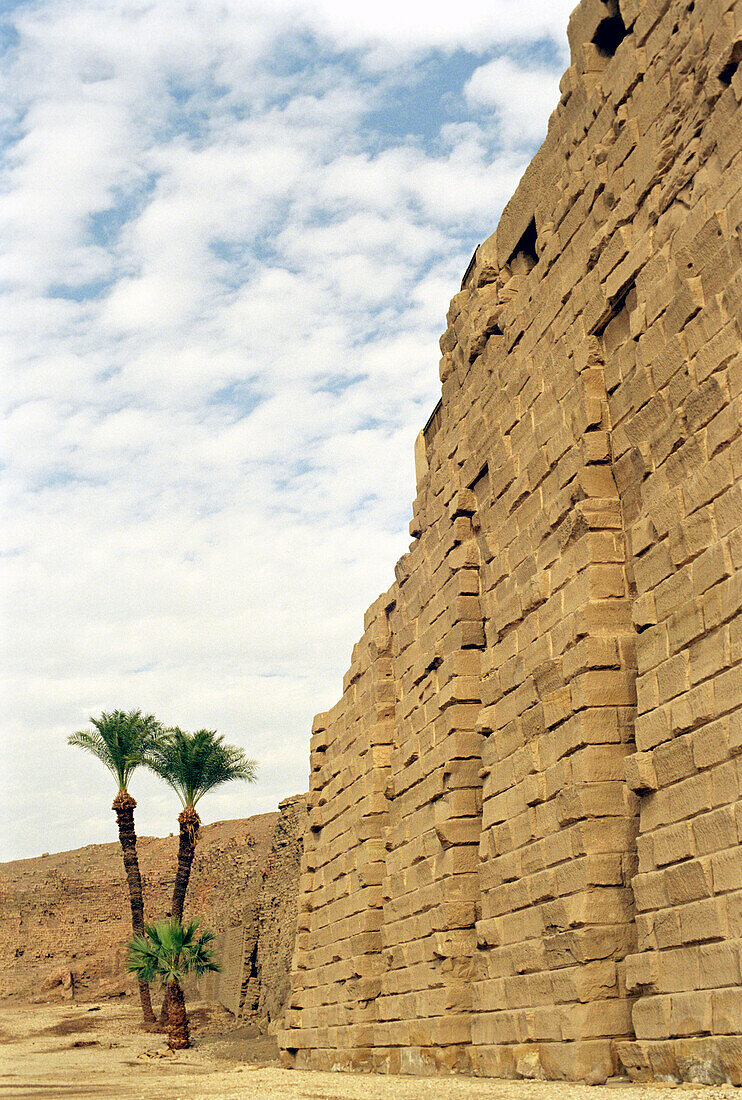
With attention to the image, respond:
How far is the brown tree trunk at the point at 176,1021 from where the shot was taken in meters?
19.6

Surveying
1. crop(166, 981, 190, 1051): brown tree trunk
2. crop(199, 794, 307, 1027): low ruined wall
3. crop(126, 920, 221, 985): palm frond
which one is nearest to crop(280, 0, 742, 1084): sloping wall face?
crop(126, 920, 221, 985): palm frond

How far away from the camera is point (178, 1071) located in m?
14.7

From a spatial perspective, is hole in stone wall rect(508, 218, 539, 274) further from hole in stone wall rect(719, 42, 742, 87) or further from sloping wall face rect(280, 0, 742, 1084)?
hole in stone wall rect(719, 42, 742, 87)

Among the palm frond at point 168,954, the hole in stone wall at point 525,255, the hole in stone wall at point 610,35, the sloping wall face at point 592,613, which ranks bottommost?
the palm frond at point 168,954

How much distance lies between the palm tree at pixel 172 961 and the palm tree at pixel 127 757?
16.8 ft

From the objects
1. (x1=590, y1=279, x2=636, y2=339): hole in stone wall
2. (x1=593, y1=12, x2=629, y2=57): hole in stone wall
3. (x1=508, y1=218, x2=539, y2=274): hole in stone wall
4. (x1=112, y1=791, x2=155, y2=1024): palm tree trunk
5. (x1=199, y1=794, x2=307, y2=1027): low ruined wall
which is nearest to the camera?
(x1=590, y1=279, x2=636, y2=339): hole in stone wall

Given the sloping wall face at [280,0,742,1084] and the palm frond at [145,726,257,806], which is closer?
the sloping wall face at [280,0,742,1084]

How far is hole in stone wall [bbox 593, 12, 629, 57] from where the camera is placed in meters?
6.78

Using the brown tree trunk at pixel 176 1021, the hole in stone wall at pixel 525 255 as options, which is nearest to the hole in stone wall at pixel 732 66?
the hole in stone wall at pixel 525 255

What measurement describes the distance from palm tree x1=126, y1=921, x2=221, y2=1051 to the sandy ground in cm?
46

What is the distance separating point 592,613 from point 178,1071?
11366 mm

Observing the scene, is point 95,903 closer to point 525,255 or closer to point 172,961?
point 172,961

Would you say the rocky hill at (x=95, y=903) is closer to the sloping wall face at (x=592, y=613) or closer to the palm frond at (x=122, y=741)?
the palm frond at (x=122, y=741)

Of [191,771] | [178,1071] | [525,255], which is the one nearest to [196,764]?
[191,771]
